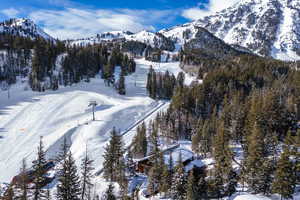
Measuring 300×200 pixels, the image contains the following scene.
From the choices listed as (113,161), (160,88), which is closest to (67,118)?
(113,161)

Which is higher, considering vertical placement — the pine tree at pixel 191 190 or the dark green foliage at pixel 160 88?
the dark green foliage at pixel 160 88

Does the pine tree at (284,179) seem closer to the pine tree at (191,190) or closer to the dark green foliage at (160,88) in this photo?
the pine tree at (191,190)

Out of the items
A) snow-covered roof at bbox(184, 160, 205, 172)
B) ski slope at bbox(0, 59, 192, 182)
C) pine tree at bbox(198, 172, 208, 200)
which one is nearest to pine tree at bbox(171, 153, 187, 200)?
pine tree at bbox(198, 172, 208, 200)

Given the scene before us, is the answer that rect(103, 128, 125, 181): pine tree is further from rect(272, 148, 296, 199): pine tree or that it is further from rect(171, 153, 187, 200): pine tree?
rect(272, 148, 296, 199): pine tree

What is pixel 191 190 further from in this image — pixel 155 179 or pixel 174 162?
pixel 174 162

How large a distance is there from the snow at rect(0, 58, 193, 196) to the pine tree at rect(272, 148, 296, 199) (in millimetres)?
31328

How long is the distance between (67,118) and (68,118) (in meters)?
0.33

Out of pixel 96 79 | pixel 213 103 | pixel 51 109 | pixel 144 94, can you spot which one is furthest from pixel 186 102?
pixel 96 79

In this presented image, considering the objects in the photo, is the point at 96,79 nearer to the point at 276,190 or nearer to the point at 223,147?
the point at 223,147

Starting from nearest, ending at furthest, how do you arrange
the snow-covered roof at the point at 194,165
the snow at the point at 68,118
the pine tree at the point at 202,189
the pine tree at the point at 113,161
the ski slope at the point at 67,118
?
the pine tree at the point at 202,189 → the snow-covered roof at the point at 194,165 → the pine tree at the point at 113,161 → the snow at the point at 68,118 → the ski slope at the point at 67,118

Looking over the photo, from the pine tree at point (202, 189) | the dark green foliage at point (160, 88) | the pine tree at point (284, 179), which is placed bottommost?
the pine tree at point (202, 189)

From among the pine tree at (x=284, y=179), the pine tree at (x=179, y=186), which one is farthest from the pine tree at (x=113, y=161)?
the pine tree at (x=284, y=179)

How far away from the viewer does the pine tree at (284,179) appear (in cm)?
3728

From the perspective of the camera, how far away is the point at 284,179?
3800 cm
